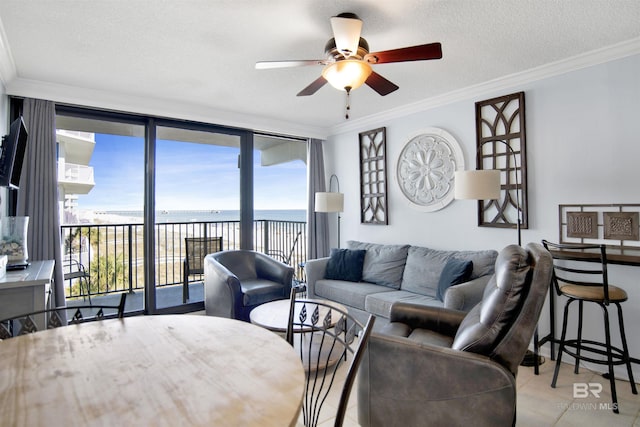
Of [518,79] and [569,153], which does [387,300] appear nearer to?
[569,153]

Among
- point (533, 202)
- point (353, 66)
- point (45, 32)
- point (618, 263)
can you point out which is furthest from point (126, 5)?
point (618, 263)

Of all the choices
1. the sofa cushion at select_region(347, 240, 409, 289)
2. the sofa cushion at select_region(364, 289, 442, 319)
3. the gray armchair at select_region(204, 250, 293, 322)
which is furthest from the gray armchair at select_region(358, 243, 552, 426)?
the sofa cushion at select_region(347, 240, 409, 289)

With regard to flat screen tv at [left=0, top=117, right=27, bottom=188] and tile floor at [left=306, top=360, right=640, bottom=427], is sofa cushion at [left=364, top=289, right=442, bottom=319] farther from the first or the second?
flat screen tv at [left=0, top=117, right=27, bottom=188]

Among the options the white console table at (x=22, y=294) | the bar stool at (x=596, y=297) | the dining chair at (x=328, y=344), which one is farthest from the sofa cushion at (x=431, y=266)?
the white console table at (x=22, y=294)

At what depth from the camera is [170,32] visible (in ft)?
7.75

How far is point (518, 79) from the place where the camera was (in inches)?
126

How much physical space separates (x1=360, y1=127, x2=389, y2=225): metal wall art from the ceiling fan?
2164mm

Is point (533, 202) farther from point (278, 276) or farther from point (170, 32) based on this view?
point (170, 32)

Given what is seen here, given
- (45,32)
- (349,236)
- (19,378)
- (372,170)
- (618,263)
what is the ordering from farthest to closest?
1. (349,236)
2. (372,170)
3. (618,263)
4. (45,32)
5. (19,378)

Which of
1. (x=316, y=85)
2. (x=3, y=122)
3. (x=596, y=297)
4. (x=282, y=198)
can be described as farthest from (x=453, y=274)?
(x=3, y=122)

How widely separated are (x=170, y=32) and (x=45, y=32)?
0.85m

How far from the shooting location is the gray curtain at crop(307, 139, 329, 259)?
5.15 m

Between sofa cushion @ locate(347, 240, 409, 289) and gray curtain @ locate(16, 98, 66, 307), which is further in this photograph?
sofa cushion @ locate(347, 240, 409, 289)

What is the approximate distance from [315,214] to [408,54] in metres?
3.36
